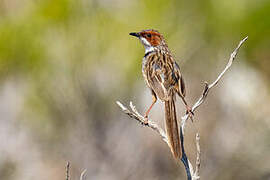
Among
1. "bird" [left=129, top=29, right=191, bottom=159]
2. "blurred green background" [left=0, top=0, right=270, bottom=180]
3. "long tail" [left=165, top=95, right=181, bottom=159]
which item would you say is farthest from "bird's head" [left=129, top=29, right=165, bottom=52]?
"blurred green background" [left=0, top=0, right=270, bottom=180]

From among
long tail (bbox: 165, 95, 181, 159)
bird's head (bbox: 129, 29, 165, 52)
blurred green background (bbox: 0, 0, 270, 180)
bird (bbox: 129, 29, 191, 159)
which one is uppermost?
blurred green background (bbox: 0, 0, 270, 180)

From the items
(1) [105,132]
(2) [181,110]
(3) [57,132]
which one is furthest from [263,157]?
(3) [57,132]

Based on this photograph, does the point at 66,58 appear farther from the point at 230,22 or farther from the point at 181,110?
the point at 230,22

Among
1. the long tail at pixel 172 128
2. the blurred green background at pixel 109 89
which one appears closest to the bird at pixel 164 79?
the long tail at pixel 172 128

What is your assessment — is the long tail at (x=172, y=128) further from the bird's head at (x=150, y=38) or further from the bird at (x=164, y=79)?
the bird's head at (x=150, y=38)

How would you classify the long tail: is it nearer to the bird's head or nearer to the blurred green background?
the bird's head

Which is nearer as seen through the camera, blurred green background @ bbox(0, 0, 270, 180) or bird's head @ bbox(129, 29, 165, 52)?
bird's head @ bbox(129, 29, 165, 52)

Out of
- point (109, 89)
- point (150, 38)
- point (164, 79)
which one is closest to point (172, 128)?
point (164, 79)

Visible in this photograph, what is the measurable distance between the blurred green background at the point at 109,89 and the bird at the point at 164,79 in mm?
6146

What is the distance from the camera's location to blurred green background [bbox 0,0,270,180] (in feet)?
38.0

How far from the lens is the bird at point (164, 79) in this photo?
4.21m

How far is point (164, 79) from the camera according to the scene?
4746mm

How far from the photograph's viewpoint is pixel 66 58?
11.8 metres

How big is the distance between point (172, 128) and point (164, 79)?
0.65 meters
